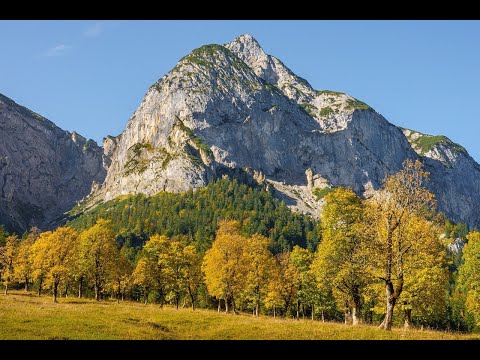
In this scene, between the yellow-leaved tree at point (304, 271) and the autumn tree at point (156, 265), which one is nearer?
the autumn tree at point (156, 265)

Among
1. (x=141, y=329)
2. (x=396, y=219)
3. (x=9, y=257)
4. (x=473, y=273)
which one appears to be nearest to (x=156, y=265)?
(x=9, y=257)

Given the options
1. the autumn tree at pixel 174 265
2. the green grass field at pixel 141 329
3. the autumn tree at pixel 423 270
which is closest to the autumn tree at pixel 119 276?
→ the autumn tree at pixel 174 265

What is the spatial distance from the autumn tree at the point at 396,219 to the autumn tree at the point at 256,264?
41.6 m

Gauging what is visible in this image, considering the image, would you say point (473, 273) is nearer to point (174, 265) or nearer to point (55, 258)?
point (174, 265)

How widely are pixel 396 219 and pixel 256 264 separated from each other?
47944 millimetres

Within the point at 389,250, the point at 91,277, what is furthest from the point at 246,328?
the point at 91,277

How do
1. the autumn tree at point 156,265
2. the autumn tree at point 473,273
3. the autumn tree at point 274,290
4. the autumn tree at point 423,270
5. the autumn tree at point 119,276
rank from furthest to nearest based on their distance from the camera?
1. the autumn tree at point 119,276
2. the autumn tree at point 156,265
3. the autumn tree at point 274,290
4. the autumn tree at point 473,273
5. the autumn tree at point 423,270

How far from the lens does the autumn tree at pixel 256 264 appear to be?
265 ft

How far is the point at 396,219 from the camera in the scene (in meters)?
37.7

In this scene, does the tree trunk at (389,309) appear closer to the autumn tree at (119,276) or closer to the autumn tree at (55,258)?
the autumn tree at (55,258)
